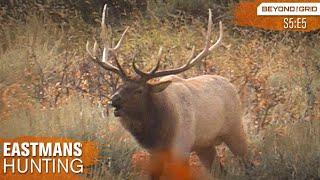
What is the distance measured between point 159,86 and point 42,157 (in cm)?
75

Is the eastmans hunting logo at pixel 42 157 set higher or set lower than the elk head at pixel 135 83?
lower

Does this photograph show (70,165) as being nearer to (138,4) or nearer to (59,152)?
(59,152)

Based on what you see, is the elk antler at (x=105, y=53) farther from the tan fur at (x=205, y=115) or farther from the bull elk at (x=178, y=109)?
the tan fur at (x=205, y=115)

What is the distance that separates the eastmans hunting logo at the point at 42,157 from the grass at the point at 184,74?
52 millimetres

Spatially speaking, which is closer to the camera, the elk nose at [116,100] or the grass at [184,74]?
the elk nose at [116,100]

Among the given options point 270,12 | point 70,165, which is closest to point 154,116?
point 70,165

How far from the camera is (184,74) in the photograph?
4918 millimetres

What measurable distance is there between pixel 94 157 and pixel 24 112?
0.46 metres

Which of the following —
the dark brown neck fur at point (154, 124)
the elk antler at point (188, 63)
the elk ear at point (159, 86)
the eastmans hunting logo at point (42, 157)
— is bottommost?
the eastmans hunting logo at point (42, 157)

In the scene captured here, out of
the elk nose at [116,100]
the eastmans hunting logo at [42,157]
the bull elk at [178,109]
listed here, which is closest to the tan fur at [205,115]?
the bull elk at [178,109]

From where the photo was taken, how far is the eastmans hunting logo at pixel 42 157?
483cm

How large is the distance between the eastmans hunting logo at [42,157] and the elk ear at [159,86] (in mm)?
495

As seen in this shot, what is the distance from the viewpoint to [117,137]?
491 cm

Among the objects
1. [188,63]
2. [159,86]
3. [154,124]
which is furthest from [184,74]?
[154,124]
